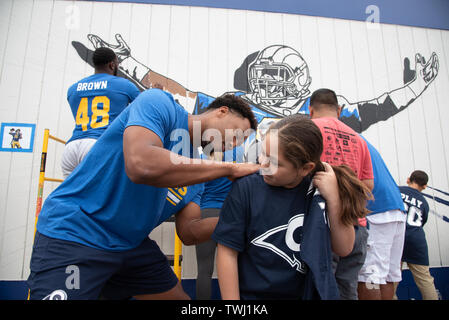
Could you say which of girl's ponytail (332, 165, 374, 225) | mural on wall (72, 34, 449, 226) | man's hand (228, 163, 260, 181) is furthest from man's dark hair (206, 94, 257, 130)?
mural on wall (72, 34, 449, 226)

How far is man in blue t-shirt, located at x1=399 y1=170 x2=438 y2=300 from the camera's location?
8.93ft

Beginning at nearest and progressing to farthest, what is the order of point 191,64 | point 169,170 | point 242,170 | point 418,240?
point 169,170 → point 242,170 → point 418,240 → point 191,64

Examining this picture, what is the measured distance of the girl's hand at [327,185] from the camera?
1.01 m

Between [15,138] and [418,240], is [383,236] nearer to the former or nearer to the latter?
[418,240]

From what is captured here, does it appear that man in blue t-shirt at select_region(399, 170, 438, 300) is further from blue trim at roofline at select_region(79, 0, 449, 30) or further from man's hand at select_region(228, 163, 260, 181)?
man's hand at select_region(228, 163, 260, 181)

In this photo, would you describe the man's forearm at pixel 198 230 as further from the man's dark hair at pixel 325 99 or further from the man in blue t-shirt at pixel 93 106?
the man's dark hair at pixel 325 99

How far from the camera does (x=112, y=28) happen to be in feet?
10.3

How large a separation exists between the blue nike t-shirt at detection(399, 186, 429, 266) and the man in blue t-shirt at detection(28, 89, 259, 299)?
276 centimetres

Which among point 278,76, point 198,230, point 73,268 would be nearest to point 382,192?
point 198,230

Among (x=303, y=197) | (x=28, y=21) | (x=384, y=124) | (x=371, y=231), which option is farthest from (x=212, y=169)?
(x=28, y=21)

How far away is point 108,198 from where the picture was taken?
1084 millimetres

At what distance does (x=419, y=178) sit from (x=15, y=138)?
472 centimetres

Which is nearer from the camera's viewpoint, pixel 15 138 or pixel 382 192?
pixel 382 192

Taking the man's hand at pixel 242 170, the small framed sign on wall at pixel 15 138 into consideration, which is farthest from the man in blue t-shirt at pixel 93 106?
the man's hand at pixel 242 170
